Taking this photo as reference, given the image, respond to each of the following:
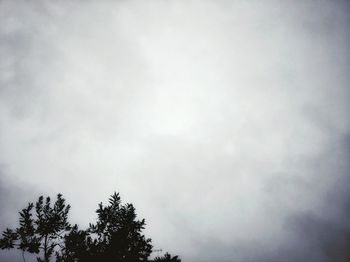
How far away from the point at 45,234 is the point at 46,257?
226 centimetres

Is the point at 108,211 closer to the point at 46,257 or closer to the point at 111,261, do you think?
→ the point at 111,261

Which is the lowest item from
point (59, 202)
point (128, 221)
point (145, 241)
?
point (145, 241)

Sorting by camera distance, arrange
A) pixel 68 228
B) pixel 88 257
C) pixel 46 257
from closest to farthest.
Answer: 1. pixel 88 257
2. pixel 46 257
3. pixel 68 228

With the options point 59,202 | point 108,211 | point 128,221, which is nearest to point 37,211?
point 59,202

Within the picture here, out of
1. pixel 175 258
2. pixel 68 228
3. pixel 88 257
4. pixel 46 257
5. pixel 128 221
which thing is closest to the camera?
pixel 88 257

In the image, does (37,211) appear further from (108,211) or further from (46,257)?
(108,211)

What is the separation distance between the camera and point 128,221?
19312mm

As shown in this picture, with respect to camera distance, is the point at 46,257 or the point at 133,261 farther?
the point at 46,257

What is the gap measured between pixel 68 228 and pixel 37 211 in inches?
148

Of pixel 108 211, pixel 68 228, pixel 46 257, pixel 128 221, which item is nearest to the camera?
pixel 128 221

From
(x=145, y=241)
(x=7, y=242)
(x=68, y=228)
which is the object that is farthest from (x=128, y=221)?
(x=7, y=242)

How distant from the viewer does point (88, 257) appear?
16031mm

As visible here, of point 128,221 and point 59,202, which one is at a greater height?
point 59,202

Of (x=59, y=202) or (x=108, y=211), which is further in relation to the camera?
(x=59, y=202)
